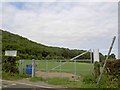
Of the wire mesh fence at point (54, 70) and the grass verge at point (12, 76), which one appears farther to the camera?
the wire mesh fence at point (54, 70)

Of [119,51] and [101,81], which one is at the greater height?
[119,51]

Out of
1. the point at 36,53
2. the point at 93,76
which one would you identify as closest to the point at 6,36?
the point at 36,53

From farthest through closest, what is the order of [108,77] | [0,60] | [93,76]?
[0,60]
[93,76]
[108,77]

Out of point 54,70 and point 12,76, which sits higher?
point 54,70

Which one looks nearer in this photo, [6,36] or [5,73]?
[5,73]

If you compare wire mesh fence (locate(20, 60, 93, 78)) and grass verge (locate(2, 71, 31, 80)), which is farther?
wire mesh fence (locate(20, 60, 93, 78))

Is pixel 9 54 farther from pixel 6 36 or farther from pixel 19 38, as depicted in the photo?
pixel 19 38

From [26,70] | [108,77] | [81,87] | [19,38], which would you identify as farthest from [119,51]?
[19,38]

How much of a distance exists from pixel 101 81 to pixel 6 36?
4049 centimetres

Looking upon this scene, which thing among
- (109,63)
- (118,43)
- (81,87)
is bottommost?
(81,87)

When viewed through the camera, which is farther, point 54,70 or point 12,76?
point 54,70

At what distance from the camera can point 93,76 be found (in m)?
15.3

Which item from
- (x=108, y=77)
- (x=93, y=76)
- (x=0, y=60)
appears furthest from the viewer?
(x=0, y=60)

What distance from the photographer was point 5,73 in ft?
69.1
